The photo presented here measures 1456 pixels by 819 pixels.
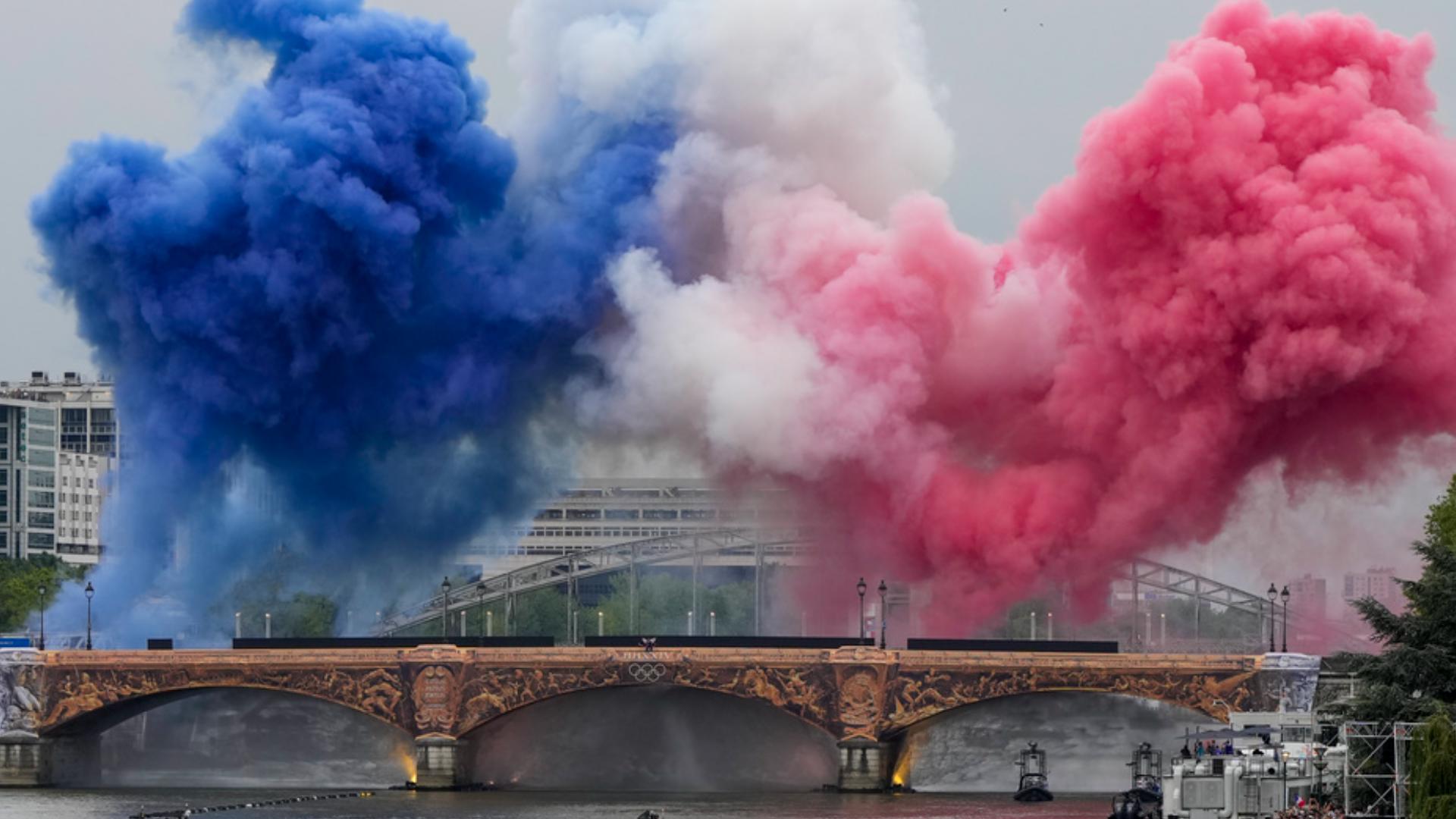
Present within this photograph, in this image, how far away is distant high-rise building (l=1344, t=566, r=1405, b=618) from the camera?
4865 inches

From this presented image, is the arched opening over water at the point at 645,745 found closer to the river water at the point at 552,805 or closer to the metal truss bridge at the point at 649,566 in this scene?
the river water at the point at 552,805

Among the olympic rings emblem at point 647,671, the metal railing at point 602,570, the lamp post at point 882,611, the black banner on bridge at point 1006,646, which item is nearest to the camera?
the lamp post at point 882,611

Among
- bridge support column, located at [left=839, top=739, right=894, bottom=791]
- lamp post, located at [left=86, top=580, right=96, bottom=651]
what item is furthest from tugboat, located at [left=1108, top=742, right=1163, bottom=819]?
lamp post, located at [left=86, top=580, right=96, bottom=651]

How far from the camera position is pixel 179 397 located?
416 ft

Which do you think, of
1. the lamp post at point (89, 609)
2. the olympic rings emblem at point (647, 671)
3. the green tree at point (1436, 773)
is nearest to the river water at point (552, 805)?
the olympic rings emblem at point (647, 671)

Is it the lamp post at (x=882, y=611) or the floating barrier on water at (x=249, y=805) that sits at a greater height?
the lamp post at (x=882, y=611)

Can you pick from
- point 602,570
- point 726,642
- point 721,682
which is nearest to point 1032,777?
point 721,682

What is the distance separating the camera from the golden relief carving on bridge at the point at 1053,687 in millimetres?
113125

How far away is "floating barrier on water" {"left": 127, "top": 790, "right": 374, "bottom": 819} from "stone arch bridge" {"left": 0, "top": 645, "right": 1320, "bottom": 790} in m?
3.05

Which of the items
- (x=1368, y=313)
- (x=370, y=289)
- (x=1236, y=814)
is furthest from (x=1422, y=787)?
(x=370, y=289)

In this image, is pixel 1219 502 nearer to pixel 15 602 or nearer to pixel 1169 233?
pixel 1169 233

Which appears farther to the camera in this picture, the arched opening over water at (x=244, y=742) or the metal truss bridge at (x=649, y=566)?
the metal truss bridge at (x=649, y=566)

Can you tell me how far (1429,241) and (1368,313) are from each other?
11.8ft

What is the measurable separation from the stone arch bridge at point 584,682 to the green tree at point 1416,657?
26118 mm
